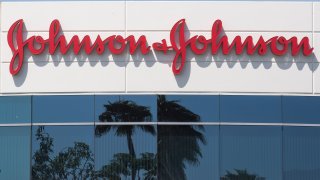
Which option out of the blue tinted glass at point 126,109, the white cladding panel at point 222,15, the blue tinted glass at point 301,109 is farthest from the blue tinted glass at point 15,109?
the blue tinted glass at point 301,109

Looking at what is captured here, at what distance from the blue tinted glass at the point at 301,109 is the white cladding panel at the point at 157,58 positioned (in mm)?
241

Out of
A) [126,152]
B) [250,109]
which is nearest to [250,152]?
[250,109]

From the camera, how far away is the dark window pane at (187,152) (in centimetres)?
3144

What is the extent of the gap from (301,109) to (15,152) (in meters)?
8.14

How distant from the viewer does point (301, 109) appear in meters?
31.9

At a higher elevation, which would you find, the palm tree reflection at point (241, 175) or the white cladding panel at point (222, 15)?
the white cladding panel at point (222, 15)

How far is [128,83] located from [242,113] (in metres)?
3.31

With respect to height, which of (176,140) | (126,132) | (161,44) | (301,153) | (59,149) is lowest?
(301,153)

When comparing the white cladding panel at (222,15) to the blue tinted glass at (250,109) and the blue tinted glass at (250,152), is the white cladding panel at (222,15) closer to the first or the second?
the blue tinted glass at (250,109)

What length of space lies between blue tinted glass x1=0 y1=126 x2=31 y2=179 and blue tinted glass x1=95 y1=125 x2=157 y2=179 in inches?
78.1

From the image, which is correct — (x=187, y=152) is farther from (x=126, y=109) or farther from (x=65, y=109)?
(x=65, y=109)

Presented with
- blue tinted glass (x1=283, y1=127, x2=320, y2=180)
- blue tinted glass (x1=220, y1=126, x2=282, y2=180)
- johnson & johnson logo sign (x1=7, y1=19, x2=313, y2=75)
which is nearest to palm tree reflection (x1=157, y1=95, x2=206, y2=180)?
blue tinted glass (x1=220, y1=126, x2=282, y2=180)

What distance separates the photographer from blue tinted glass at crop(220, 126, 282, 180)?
3155cm

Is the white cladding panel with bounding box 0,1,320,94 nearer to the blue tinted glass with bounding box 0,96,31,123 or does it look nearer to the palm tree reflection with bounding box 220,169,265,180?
the blue tinted glass with bounding box 0,96,31,123
